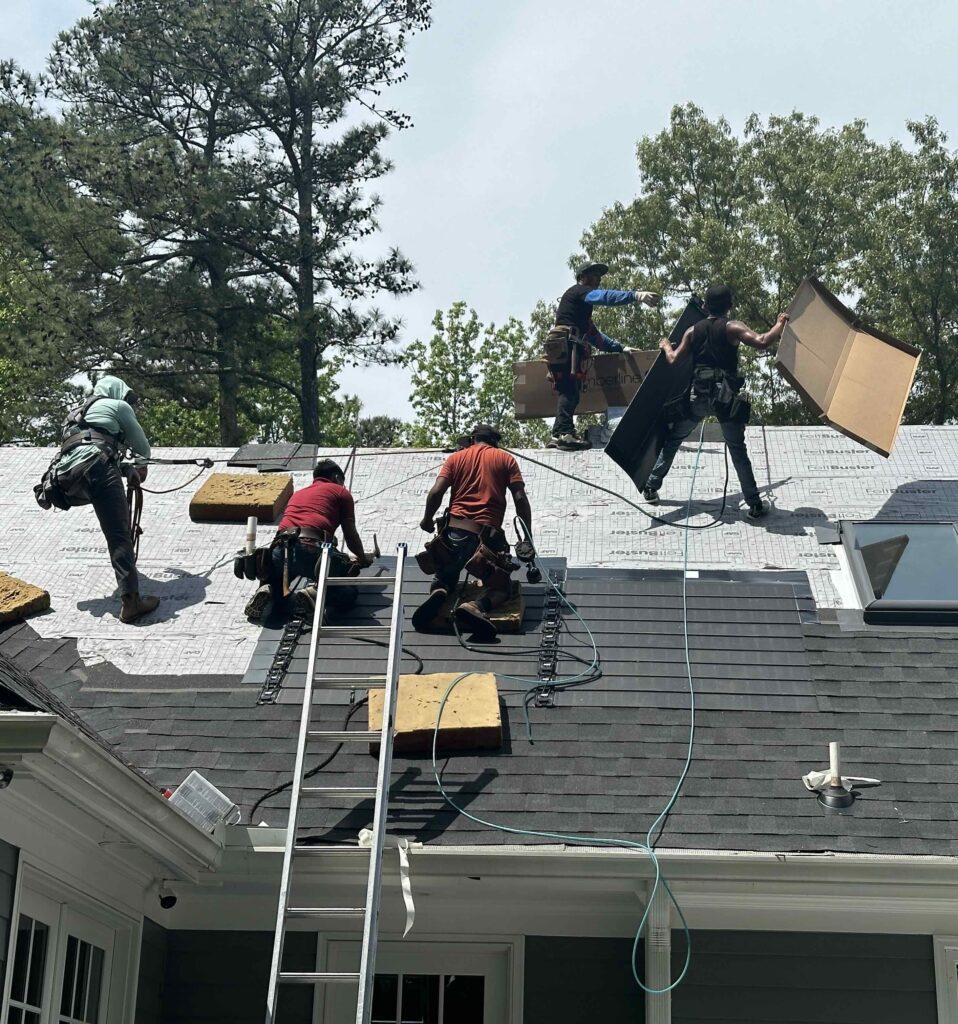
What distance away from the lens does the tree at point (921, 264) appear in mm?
26203

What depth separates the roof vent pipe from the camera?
6.29 m

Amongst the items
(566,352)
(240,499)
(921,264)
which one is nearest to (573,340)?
(566,352)

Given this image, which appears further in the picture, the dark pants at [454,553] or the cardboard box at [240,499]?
the cardboard box at [240,499]

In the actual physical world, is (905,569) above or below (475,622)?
above

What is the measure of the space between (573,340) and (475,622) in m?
5.01

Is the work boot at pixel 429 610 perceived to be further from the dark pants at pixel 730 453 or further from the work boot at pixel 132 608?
the dark pants at pixel 730 453

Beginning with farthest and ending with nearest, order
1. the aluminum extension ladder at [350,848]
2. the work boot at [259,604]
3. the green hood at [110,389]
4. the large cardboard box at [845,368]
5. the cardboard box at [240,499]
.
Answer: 1. the cardboard box at [240,499]
2. the large cardboard box at [845,368]
3. the green hood at [110,389]
4. the work boot at [259,604]
5. the aluminum extension ladder at [350,848]

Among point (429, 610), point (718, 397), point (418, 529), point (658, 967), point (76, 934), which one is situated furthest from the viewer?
point (718, 397)

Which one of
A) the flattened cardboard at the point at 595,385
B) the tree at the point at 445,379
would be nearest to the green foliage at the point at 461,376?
the tree at the point at 445,379

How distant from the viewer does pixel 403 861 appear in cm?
587

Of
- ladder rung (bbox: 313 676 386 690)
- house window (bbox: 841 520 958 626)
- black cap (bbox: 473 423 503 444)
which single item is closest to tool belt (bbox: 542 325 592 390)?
house window (bbox: 841 520 958 626)

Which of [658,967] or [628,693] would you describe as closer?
[658,967]

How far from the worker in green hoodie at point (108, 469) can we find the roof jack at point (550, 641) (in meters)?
2.73

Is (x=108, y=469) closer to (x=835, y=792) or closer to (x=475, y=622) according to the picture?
(x=475, y=622)
